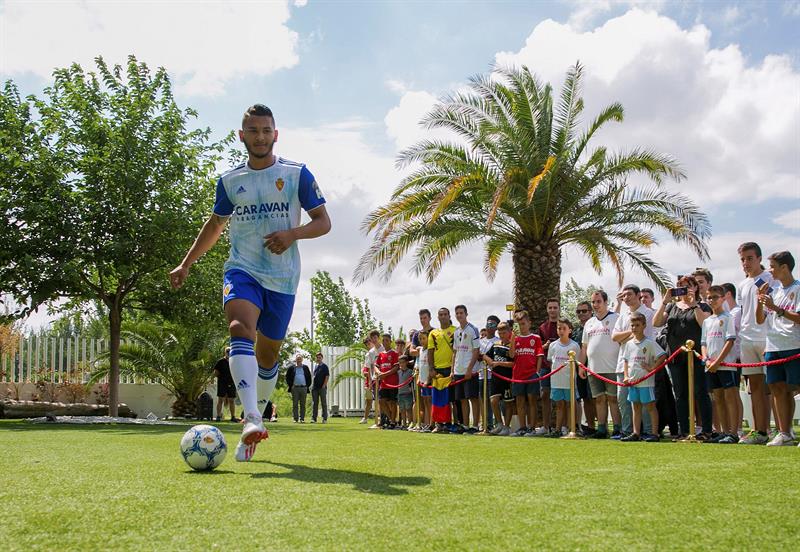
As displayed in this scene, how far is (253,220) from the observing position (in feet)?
→ 19.1

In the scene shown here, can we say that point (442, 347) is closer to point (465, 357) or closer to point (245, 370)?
point (465, 357)

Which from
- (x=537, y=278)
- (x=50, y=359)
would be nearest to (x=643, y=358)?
(x=537, y=278)

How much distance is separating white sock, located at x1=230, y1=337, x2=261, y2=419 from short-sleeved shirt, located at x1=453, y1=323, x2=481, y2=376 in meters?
8.86

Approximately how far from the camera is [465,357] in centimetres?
1416

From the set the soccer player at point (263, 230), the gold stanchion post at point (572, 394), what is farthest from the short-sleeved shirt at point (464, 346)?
the soccer player at point (263, 230)

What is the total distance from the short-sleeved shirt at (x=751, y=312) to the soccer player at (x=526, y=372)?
4.15 meters

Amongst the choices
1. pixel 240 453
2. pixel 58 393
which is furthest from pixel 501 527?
pixel 58 393

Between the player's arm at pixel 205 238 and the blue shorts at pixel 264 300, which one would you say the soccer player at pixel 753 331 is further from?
the player's arm at pixel 205 238

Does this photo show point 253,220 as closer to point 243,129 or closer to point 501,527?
point 243,129

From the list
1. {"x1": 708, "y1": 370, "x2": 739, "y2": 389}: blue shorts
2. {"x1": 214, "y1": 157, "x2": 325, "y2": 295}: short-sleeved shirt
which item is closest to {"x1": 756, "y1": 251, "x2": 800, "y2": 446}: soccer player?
{"x1": 708, "y1": 370, "x2": 739, "y2": 389}: blue shorts

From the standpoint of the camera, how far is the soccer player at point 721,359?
9430 millimetres

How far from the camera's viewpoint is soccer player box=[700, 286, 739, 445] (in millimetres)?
9430

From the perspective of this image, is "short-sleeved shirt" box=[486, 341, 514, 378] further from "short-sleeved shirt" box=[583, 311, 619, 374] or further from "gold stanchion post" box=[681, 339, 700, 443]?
"gold stanchion post" box=[681, 339, 700, 443]

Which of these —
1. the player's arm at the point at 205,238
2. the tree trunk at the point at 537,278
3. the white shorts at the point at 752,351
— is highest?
the tree trunk at the point at 537,278
